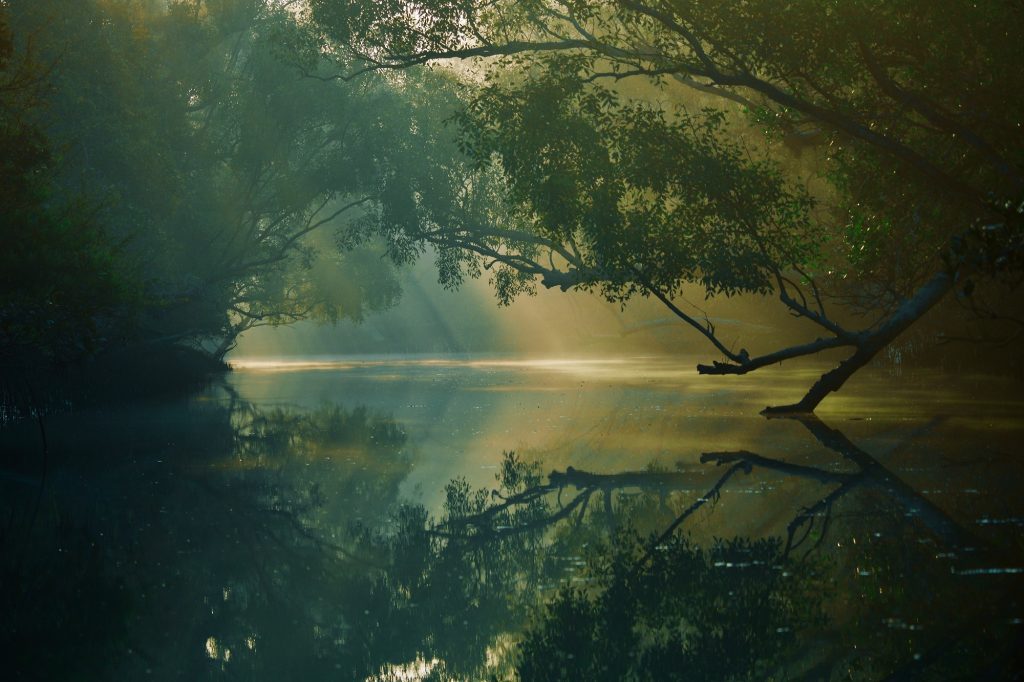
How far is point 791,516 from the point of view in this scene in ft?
38.9

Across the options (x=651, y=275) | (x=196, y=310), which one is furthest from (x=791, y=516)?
(x=196, y=310)

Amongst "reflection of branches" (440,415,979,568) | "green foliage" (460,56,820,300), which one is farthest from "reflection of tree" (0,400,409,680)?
"green foliage" (460,56,820,300)

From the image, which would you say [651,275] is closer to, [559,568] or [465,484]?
[465,484]

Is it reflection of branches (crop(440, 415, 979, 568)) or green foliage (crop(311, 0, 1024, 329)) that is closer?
reflection of branches (crop(440, 415, 979, 568))

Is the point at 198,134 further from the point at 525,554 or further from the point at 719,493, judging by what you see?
the point at 525,554

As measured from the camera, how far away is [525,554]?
10.4 metres

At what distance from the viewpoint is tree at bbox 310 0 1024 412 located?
680 inches

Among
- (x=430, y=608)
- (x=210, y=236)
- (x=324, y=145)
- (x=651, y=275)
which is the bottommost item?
(x=430, y=608)

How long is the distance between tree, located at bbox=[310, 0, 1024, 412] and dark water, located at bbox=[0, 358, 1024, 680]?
3.30 metres

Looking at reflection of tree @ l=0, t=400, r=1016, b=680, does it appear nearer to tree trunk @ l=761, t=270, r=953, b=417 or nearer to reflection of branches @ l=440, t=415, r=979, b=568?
reflection of branches @ l=440, t=415, r=979, b=568

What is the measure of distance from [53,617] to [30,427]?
18398mm

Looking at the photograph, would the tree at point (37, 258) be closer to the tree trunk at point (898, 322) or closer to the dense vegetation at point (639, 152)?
the dense vegetation at point (639, 152)

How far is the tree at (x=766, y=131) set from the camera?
17.3 meters

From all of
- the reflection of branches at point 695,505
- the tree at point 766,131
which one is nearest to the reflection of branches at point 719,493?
the reflection of branches at point 695,505
